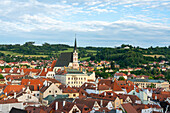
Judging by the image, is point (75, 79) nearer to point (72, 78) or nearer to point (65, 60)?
point (72, 78)

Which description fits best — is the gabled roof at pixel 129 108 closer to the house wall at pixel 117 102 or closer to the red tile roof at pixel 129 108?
the red tile roof at pixel 129 108

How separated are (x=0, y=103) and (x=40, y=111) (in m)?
9.02

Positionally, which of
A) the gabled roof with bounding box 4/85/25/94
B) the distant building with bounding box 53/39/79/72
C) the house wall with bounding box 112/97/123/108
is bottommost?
the house wall with bounding box 112/97/123/108

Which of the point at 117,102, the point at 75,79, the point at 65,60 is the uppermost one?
the point at 65,60

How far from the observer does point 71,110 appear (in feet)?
162

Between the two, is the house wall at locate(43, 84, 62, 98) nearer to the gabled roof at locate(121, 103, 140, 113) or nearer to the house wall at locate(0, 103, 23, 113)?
the house wall at locate(0, 103, 23, 113)

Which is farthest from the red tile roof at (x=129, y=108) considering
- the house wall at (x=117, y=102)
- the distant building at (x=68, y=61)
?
the distant building at (x=68, y=61)

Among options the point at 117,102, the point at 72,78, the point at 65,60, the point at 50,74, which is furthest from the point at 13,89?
the point at 65,60

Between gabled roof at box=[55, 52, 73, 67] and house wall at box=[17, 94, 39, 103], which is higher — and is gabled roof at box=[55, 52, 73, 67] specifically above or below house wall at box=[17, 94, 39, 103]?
above

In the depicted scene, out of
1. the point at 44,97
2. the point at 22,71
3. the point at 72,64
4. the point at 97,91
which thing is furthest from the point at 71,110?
the point at 22,71

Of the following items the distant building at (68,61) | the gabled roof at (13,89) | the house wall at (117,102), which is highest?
the distant building at (68,61)

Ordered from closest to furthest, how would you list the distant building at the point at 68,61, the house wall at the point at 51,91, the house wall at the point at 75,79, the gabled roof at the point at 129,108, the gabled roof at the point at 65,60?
the gabled roof at the point at 129,108
the house wall at the point at 51,91
the house wall at the point at 75,79
the distant building at the point at 68,61
the gabled roof at the point at 65,60

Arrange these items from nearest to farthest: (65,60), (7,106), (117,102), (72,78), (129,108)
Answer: (7,106) → (129,108) → (117,102) → (72,78) → (65,60)

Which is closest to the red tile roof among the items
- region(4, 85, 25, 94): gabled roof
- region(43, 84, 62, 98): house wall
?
region(43, 84, 62, 98): house wall
